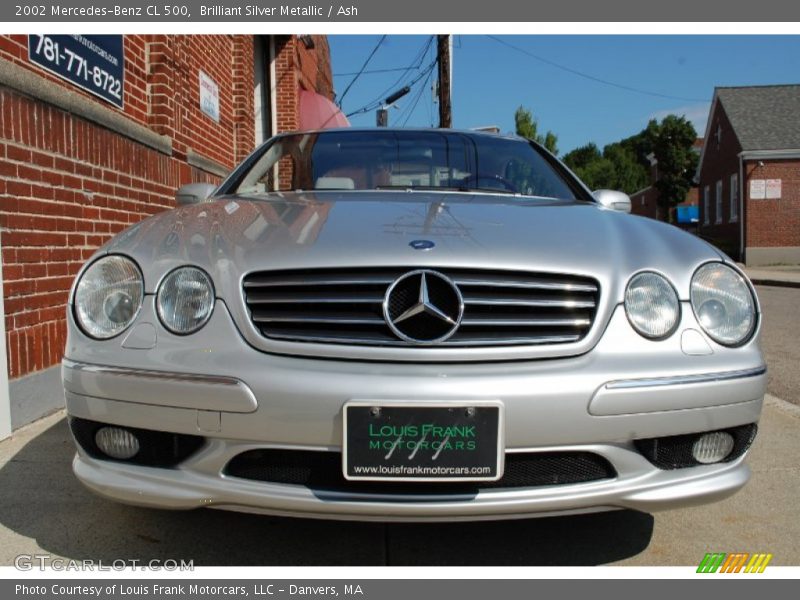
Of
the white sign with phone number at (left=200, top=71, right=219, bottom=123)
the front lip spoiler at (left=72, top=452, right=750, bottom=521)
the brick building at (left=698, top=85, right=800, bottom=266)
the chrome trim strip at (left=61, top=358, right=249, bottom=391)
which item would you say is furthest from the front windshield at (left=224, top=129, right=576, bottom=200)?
the brick building at (left=698, top=85, right=800, bottom=266)

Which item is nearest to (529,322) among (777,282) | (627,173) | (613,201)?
(613,201)

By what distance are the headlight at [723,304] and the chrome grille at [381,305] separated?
1.11 ft

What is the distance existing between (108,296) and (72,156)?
7.34ft

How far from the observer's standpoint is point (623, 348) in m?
1.88

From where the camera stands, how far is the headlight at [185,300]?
191 cm

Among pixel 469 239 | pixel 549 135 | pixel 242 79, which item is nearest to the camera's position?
pixel 469 239

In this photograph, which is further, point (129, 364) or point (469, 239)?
point (469, 239)

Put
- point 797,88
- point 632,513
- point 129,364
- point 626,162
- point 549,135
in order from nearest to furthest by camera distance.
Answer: point 129,364
point 632,513
point 797,88
point 549,135
point 626,162

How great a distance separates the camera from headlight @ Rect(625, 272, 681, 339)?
194 centimetres

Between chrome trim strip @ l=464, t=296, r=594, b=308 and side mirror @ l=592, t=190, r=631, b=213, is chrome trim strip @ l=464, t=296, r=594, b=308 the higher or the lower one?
the lower one

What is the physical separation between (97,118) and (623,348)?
140 inches

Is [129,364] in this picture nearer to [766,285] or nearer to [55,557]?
[55,557]

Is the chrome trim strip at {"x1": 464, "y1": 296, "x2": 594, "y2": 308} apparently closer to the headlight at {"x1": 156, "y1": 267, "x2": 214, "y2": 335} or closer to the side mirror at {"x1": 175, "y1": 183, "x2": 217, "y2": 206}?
the headlight at {"x1": 156, "y1": 267, "x2": 214, "y2": 335}

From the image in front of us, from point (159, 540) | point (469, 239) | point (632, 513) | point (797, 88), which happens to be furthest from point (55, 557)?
point (797, 88)
